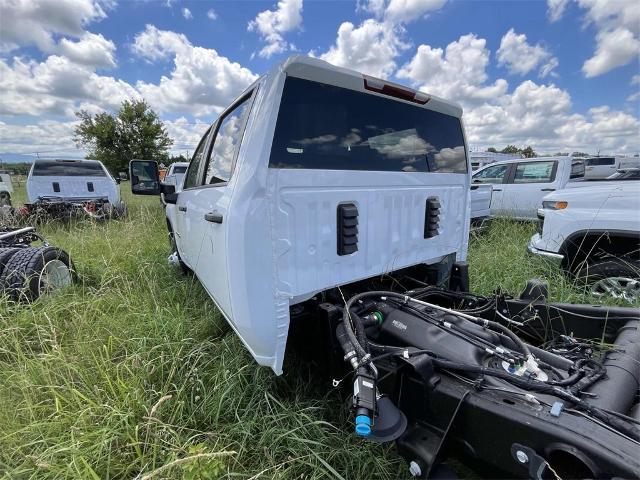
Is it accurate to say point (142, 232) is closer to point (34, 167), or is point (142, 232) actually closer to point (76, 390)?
point (76, 390)

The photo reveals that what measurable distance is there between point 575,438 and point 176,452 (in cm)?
176

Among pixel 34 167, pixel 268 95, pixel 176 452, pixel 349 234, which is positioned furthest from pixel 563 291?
pixel 34 167

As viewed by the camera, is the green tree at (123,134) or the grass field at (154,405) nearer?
the grass field at (154,405)

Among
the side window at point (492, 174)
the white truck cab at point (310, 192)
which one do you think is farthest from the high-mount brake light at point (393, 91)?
the side window at point (492, 174)

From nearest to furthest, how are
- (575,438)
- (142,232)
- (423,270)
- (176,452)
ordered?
1. (575,438)
2. (176,452)
3. (423,270)
4. (142,232)

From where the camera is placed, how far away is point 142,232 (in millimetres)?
5922

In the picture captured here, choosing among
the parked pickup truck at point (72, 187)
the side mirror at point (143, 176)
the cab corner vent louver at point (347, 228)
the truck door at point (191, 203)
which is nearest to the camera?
the cab corner vent louver at point (347, 228)

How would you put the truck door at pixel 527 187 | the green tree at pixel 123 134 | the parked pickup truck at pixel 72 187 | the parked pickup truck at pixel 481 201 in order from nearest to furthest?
the parked pickup truck at pixel 481 201, the truck door at pixel 527 187, the parked pickup truck at pixel 72 187, the green tree at pixel 123 134

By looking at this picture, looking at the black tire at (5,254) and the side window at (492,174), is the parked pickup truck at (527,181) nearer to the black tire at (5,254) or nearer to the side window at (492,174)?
the side window at (492,174)

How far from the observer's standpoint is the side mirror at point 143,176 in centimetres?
306

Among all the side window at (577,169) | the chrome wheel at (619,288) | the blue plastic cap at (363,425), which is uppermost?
the side window at (577,169)

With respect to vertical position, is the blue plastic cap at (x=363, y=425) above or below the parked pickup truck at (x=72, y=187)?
below

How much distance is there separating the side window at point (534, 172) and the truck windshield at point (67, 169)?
10.5m

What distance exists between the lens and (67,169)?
8.72 m
